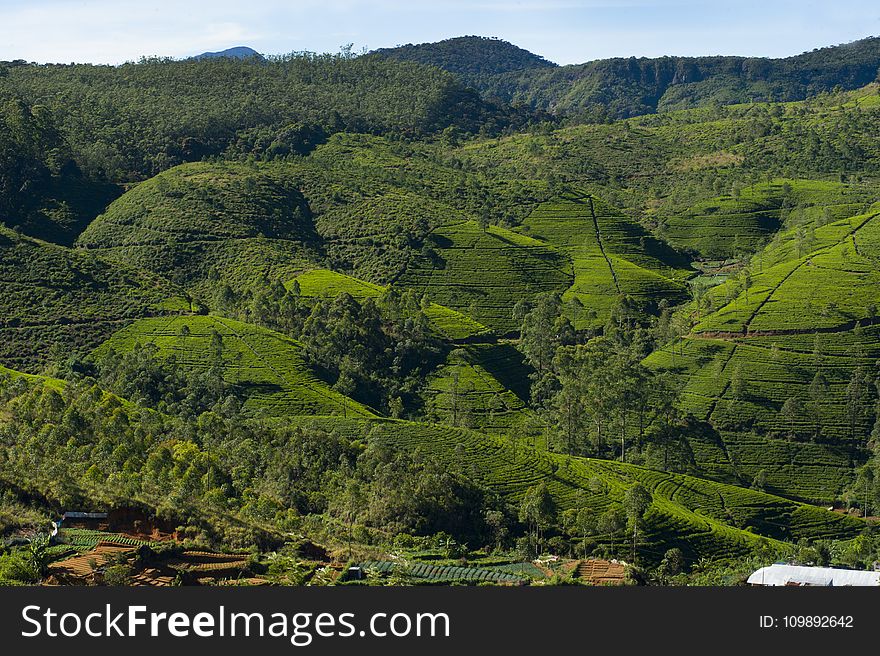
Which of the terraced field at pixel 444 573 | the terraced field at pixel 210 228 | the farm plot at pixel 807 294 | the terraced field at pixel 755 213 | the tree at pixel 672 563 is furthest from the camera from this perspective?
the terraced field at pixel 755 213

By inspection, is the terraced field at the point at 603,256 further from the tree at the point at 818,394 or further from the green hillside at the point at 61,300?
the green hillside at the point at 61,300

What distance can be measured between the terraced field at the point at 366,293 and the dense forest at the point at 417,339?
19.5 inches

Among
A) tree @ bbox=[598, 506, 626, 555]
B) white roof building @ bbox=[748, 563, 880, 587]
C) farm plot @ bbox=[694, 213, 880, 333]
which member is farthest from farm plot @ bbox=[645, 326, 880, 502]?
white roof building @ bbox=[748, 563, 880, 587]

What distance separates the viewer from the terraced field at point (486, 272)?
98.6m

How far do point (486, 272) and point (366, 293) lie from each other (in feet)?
51.1

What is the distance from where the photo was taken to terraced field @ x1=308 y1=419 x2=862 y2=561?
5434cm

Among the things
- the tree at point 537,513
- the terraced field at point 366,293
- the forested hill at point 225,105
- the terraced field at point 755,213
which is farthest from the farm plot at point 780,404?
the forested hill at point 225,105

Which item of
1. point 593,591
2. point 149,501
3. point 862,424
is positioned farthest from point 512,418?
point 593,591

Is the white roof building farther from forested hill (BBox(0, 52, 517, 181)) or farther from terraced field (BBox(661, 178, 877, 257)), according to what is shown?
forested hill (BBox(0, 52, 517, 181))

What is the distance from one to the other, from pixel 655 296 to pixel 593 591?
269ft

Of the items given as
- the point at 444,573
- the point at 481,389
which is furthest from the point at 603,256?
the point at 444,573

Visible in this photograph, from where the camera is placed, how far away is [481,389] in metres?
78.6

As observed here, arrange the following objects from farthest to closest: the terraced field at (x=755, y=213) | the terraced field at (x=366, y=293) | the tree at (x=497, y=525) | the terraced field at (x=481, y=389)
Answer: the terraced field at (x=755, y=213) → the terraced field at (x=366, y=293) → the terraced field at (x=481, y=389) → the tree at (x=497, y=525)

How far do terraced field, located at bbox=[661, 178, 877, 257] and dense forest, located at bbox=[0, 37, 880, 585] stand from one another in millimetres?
429
